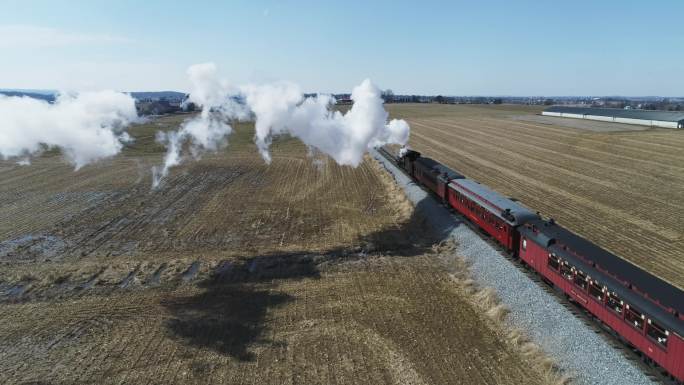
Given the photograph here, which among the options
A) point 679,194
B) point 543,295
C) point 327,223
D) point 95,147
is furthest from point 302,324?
point 679,194

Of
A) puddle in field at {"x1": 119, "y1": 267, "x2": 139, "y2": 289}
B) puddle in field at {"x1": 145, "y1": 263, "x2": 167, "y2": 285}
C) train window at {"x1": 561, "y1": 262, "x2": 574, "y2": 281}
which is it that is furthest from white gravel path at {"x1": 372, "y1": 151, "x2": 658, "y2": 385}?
puddle in field at {"x1": 119, "y1": 267, "x2": 139, "y2": 289}

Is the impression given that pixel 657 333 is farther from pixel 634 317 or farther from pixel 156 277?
pixel 156 277

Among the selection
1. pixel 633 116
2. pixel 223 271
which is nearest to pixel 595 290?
pixel 223 271

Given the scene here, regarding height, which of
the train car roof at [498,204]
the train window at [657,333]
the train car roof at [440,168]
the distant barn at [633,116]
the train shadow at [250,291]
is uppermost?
the distant barn at [633,116]

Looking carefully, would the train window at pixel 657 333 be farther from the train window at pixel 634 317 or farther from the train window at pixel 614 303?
the train window at pixel 614 303

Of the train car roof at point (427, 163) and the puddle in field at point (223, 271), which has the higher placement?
the train car roof at point (427, 163)

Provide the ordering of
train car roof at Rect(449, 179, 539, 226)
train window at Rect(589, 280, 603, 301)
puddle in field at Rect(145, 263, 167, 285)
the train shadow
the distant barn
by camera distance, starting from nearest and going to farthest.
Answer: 1. train window at Rect(589, 280, 603, 301)
2. the train shadow
3. train car roof at Rect(449, 179, 539, 226)
4. puddle in field at Rect(145, 263, 167, 285)
5. the distant barn

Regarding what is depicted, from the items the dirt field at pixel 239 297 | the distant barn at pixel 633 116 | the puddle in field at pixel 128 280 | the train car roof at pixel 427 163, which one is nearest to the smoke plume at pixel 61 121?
the dirt field at pixel 239 297

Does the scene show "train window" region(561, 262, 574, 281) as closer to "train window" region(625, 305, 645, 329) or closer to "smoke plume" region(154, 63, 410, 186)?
"train window" region(625, 305, 645, 329)
